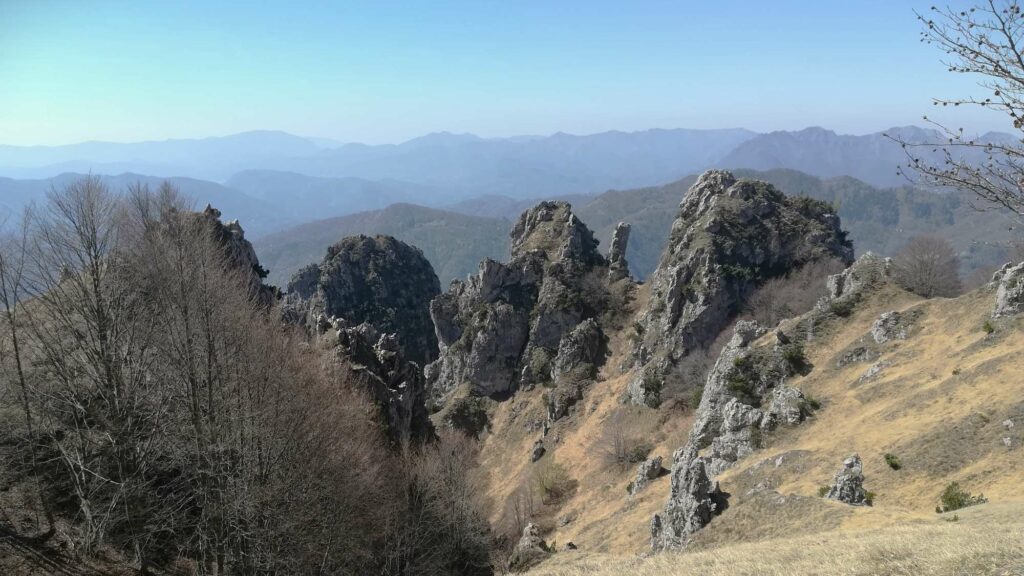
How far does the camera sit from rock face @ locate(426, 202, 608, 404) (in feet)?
216

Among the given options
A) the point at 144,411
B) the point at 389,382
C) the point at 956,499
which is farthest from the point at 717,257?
the point at 144,411

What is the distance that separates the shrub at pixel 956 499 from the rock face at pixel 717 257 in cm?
3209

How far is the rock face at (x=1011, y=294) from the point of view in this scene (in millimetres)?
30312

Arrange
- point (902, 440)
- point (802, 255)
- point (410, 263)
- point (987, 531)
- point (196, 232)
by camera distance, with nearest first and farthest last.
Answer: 1. point (987, 531)
2. point (196, 232)
3. point (902, 440)
4. point (802, 255)
5. point (410, 263)

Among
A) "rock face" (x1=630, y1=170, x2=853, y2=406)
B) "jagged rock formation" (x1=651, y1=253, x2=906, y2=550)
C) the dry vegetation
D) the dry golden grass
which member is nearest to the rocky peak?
"rock face" (x1=630, y1=170, x2=853, y2=406)

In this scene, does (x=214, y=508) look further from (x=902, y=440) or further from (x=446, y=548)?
(x=902, y=440)

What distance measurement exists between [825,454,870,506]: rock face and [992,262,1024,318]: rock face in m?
17.5

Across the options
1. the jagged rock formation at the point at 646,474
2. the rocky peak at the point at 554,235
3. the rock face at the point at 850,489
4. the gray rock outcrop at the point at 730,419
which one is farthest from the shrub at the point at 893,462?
the rocky peak at the point at 554,235

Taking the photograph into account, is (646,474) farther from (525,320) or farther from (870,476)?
(525,320)

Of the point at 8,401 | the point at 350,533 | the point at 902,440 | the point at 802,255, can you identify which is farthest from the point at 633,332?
the point at 8,401

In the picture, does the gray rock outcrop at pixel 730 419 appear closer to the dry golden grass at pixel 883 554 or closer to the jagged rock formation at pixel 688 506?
the jagged rock formation at pixel 688 506

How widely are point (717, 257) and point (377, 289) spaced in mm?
51742

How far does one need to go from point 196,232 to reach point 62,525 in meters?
9.66

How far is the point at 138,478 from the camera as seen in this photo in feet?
52.1
